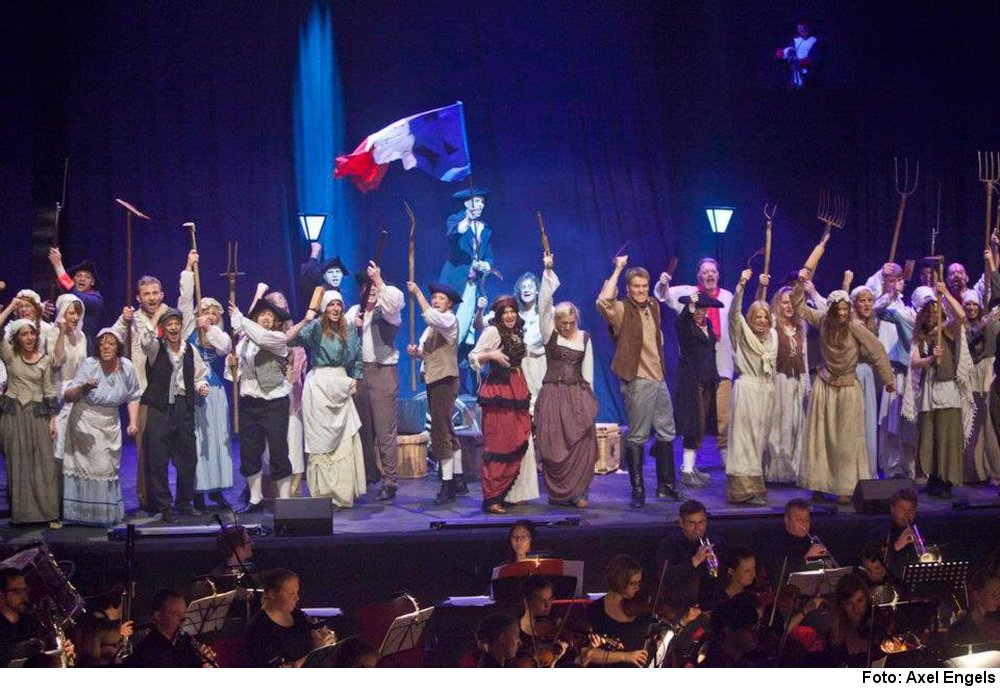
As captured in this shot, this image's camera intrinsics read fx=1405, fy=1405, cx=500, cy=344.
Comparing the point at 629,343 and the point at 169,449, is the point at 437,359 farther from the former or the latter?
the point at 169,449

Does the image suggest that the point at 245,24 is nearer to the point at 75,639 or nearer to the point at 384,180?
the point at 384,180

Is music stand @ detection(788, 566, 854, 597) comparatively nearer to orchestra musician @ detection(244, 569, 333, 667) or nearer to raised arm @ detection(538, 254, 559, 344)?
orchestra musician @ detection(244, 569, 333, 667)

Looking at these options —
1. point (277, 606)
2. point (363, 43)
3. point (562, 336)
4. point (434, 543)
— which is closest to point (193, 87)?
point (363, 43)

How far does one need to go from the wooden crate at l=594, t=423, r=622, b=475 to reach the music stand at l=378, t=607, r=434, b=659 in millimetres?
4709

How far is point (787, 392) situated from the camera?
1002 centimetres

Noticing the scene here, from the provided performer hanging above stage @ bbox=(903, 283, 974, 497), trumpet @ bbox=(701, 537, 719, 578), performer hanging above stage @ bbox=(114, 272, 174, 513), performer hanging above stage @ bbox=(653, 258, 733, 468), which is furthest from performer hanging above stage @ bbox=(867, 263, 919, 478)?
performer hanging above stage @ bbox=(114, 272, 174, 513)

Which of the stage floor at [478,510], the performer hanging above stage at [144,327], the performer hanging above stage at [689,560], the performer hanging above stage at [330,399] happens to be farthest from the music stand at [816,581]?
the performer hanging above stage at [144,327]

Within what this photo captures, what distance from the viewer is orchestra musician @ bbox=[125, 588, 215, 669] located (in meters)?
5.80

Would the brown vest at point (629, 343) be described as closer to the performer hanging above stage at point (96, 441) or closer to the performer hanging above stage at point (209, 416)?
the performer hanging above stage at point (209, 416)

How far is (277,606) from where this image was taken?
20.8 feet

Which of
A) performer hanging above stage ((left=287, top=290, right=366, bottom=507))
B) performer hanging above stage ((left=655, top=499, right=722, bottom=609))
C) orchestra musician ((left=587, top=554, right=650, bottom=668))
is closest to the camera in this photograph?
orchestra musician ((left=587, top=554, right=650, bottom=668))

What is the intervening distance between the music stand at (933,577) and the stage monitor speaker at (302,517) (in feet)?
10.7

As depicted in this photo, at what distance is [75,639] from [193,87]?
299 inches

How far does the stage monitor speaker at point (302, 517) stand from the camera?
26.8 ft
